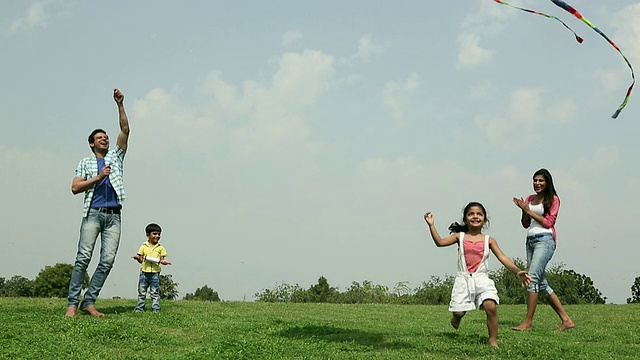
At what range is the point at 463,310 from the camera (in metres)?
9.05

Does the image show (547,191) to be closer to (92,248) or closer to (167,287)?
(92,248)

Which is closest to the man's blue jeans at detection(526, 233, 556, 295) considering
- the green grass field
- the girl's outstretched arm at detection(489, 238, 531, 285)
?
the green grass field

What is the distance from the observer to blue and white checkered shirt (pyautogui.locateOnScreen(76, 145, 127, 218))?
1124 cm

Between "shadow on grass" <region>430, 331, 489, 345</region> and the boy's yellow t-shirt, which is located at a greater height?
the boy's yellow t-shirt

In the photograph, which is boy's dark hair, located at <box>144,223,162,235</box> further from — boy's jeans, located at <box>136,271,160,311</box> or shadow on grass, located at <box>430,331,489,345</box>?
shadow on grass, located at <box>430,331,489,345</box>

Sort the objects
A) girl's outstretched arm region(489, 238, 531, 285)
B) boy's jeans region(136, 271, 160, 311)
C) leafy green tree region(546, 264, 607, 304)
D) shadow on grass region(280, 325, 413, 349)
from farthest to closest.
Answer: leafy green tree region(546, 264, 607, 304) < boy's jeans region(136, 271, 160, 311) < shadow on grass region(280, 325, 413, 349) < girl's outstretched arm region(489, 238, 531, 285)

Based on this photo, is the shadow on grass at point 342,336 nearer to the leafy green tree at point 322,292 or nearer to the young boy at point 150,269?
the young boy at point 150,269

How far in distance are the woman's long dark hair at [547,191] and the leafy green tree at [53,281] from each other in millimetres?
37163

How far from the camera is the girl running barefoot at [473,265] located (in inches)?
350

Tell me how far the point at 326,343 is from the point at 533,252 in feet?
14.3

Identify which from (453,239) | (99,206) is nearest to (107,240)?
(99,206)

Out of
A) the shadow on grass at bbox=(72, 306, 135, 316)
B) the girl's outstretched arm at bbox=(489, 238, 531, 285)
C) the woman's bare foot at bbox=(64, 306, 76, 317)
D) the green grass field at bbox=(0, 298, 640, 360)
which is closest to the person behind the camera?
the green grass field at bbox=(0, 298, 640, 360)

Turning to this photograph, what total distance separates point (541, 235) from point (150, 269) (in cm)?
703

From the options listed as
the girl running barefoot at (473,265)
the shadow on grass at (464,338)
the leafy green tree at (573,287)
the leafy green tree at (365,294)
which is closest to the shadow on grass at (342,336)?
the shadow on grass at (464,338)
